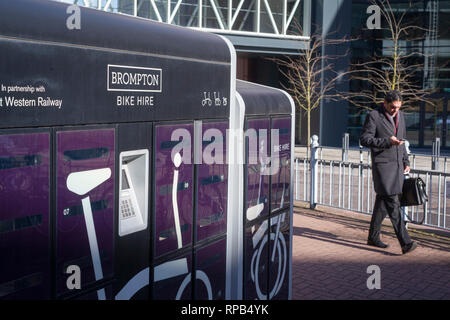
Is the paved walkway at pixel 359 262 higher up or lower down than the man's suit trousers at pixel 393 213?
lower down

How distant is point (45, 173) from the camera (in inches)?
110

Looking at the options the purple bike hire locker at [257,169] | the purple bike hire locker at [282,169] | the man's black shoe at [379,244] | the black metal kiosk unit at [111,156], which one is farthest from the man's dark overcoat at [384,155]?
the black metal kiosk unit at [111,156]

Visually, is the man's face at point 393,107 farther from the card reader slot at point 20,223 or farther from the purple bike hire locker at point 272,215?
the card reader slot at point 20,223

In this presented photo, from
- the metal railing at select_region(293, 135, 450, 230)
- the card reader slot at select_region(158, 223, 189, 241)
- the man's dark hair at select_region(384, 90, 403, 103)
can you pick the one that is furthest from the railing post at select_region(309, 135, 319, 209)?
the card reader slot at select_region(158, 223, 189, 241)

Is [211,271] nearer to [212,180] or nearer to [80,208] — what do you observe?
[212,180]

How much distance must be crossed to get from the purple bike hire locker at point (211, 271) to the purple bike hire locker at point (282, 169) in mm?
964

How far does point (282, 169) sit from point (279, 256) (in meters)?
0.77

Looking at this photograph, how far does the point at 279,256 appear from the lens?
5.49 metres

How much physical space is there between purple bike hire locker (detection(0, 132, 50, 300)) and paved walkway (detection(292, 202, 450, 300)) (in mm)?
3822

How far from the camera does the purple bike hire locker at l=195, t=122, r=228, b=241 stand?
4.15 metres

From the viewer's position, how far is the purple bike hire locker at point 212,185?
4152mm

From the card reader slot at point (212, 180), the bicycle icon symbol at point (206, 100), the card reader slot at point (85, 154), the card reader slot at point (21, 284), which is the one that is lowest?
the card reader slot at point (21, 284)

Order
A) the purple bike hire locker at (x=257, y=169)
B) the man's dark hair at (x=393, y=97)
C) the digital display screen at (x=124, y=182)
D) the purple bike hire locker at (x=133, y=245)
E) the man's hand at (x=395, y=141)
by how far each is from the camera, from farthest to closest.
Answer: the man's dark hair at (x=393, y=97) < the man's hand at (x=395, y=141) < the purple bike hire locker at (x=257, y=169) < the digital display screen at (x=124, y=182) < the purple bike hire locker at (x=133, y=245)
